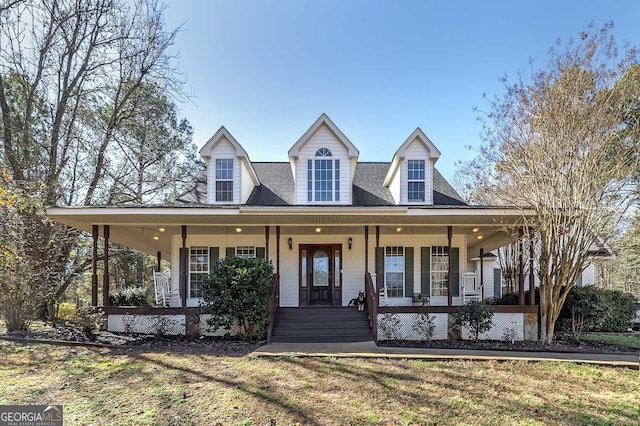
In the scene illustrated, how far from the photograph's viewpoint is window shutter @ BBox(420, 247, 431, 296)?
12680mm

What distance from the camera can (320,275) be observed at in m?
12.7

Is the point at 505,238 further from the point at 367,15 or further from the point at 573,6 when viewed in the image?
the point at 367,15

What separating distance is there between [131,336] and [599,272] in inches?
1220

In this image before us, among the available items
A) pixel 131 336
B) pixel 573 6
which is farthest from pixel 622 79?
pixel 131 336

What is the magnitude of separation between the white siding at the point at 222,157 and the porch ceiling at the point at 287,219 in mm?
1102

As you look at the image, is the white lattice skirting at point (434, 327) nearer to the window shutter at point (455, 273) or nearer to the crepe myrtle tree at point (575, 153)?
the crepe myrtle tree at point (575, 153)

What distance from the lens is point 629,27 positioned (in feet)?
30.9

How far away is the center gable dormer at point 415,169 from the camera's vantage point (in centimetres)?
1159

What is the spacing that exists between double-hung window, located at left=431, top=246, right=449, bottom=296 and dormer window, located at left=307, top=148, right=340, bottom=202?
14.5 ft

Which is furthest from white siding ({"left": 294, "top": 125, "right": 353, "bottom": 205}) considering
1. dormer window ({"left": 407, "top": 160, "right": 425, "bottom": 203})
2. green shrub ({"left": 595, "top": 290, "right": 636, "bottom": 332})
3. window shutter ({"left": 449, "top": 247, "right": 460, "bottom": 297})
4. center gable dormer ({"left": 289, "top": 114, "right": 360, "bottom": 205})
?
green shrub ({"left": 595, "top": 290, "right": 636, "bottom": 332})

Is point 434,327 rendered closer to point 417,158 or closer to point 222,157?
point 417,158

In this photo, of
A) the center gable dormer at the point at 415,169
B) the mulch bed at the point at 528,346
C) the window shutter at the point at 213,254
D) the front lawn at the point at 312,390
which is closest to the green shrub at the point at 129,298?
the window shutter at the point at 213,254

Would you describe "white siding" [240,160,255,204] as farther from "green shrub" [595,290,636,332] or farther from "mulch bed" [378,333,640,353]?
"green shrub" [595,290,636,332]

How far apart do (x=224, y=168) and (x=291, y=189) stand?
268cm
